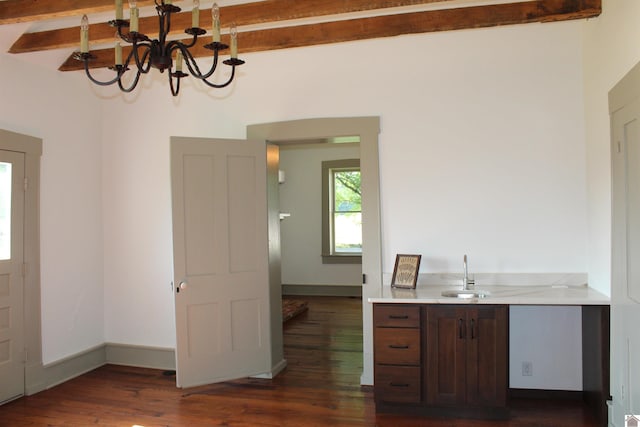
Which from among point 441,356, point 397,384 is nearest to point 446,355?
point 441,356

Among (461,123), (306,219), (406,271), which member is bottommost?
(406,271)

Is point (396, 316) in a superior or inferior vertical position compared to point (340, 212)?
inferior

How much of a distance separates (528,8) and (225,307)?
10.7ft

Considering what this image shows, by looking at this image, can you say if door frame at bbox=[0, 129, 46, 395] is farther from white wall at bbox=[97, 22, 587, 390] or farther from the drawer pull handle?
the drawer pull handle

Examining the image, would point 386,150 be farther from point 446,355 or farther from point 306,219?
point 306,219

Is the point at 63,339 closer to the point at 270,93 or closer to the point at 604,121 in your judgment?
the point at 270,93

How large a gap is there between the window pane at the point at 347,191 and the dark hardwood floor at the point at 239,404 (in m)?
4.05

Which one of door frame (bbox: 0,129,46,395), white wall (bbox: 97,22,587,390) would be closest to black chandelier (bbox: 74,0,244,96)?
white wall (bbox: 97,22,587,390)

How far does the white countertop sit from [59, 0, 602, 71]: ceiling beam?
1894 mm

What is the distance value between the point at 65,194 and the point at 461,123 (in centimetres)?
351

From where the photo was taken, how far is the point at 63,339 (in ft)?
14.3

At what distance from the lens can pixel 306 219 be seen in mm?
8766

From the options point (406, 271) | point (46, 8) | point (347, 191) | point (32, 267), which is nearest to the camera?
point (46, 8)

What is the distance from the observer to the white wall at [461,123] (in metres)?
3.75
